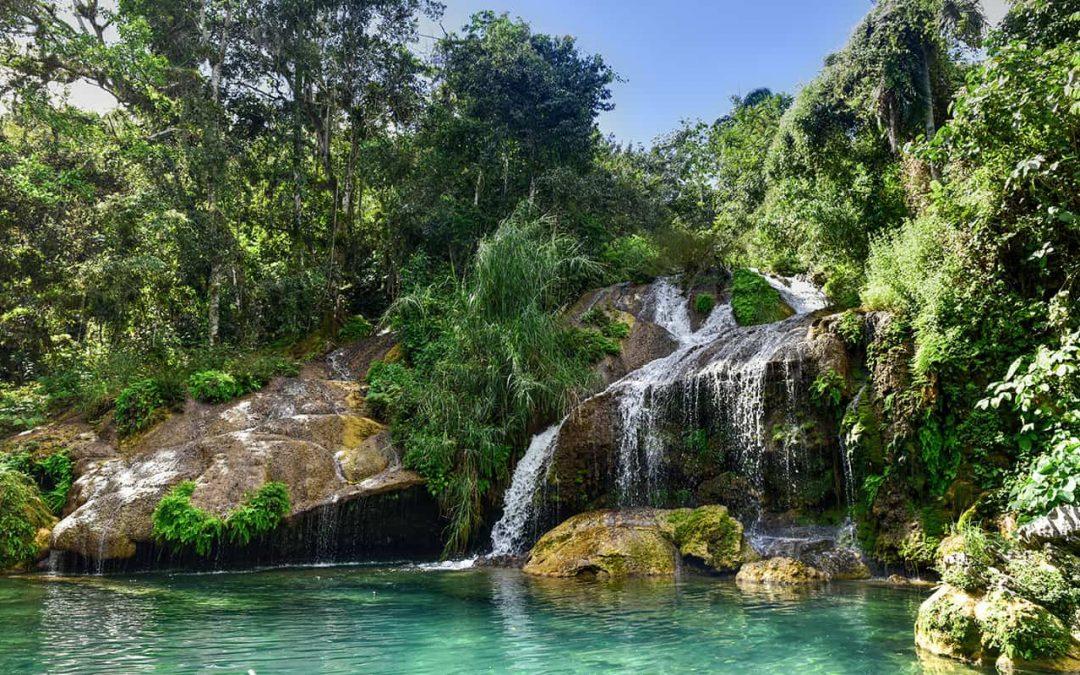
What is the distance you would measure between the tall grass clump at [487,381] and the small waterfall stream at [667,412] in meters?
0.55

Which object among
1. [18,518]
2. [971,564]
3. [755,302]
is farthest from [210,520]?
[755,302]

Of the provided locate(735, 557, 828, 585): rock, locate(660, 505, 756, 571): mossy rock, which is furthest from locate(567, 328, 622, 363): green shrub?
locate(735, 557, 828, 585): rock

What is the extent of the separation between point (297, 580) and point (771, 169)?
19.1 metres

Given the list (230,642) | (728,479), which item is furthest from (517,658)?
(728,479)

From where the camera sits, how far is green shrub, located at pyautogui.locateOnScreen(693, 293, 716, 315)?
55.8ft

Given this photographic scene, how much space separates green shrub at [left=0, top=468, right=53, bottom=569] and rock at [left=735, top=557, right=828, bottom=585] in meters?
10.4

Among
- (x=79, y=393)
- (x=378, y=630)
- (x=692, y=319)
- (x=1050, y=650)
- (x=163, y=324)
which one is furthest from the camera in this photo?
(x=163, y=324)

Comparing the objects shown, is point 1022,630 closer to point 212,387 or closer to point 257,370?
point 212,387

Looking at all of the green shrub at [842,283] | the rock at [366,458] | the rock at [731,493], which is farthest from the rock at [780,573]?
the green shrub at [842,283]

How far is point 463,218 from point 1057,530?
17.0 meters

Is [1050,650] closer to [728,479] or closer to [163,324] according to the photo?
[728,479]

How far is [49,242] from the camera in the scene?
65.3 feet

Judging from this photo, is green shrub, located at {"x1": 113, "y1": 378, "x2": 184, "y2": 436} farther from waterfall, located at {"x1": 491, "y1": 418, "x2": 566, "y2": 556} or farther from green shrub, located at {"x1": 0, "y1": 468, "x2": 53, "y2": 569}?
waterfall, located at {"x1": 491, "y1": 418, "x2": 566, "y2": 556}

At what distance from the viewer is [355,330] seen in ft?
67.9
